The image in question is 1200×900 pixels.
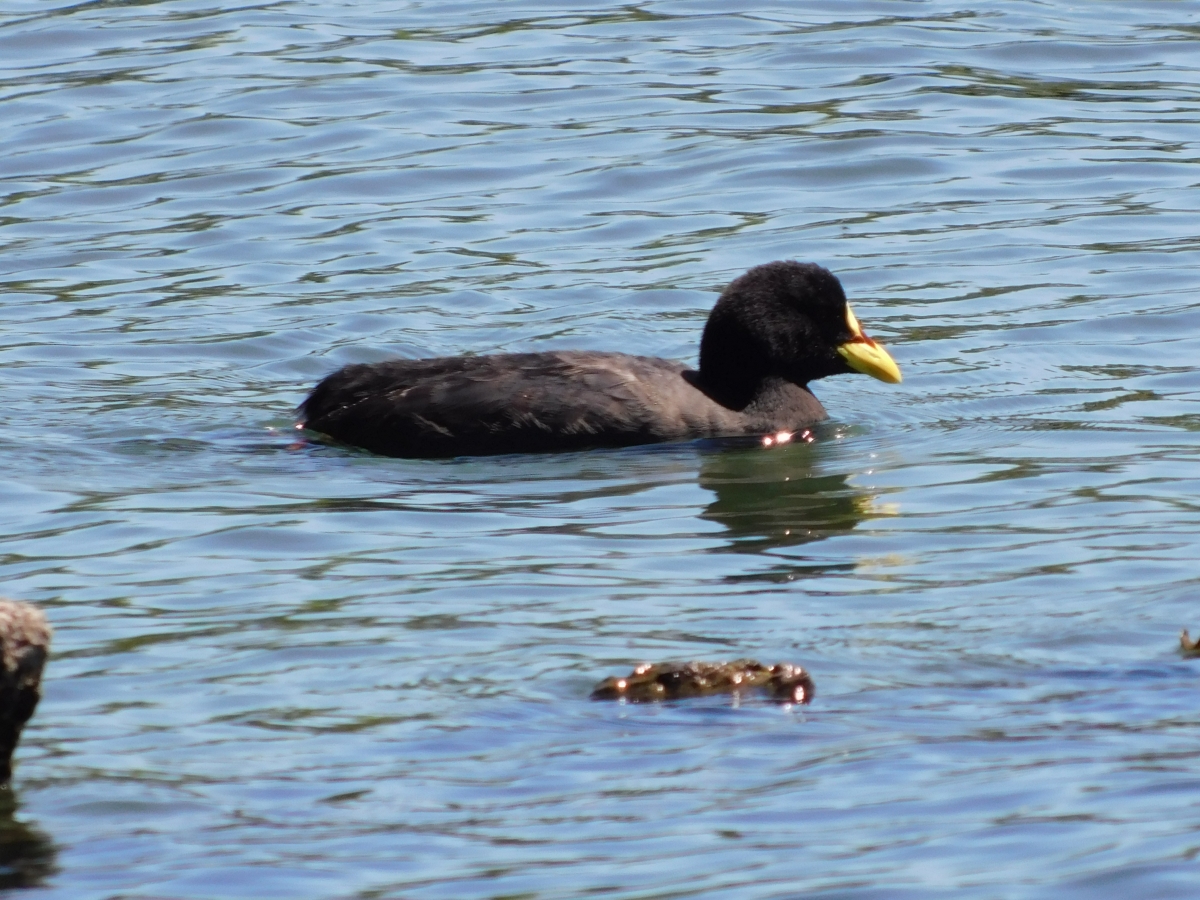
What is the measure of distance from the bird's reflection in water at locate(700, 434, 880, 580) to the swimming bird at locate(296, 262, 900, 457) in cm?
32

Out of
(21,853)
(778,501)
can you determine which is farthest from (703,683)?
(778,501)

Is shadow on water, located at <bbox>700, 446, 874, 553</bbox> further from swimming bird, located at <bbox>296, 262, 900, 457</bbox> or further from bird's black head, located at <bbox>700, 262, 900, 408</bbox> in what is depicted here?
bird's black head, located at <bbox>700, 262, 900, 408</bbox>

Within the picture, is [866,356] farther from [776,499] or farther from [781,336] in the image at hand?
[776,499]

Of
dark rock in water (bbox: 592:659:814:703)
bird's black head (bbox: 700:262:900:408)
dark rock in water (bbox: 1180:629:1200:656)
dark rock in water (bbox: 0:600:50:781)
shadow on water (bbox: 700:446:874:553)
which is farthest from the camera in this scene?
bird's black head (bbox: 700:262:900:408)

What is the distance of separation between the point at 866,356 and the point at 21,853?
250 inches

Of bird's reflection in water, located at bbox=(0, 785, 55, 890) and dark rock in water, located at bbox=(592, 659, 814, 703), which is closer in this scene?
bird's reflection in water, located at bbox=(0, 785, 55, 890)

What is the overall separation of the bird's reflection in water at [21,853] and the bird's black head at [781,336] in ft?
18.8

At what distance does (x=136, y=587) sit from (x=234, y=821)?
2.39 meters

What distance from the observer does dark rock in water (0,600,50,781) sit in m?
5.40

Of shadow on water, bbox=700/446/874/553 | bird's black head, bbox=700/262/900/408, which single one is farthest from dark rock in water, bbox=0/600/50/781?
bird's black head, bbox=700/262/900/408

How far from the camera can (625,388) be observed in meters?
10.6

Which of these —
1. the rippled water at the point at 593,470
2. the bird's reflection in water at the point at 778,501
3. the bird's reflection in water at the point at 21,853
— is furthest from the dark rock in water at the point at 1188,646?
the bird's reflection in water at the point at 21,853

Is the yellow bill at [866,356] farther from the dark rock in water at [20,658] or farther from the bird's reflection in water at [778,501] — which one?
the dark rock in water at [20,658]

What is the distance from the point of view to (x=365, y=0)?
20.1 m
